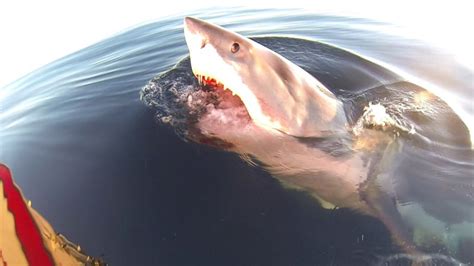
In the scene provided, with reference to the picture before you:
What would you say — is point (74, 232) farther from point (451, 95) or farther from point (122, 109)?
point (451, 95)

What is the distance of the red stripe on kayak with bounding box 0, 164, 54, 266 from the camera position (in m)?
2.92

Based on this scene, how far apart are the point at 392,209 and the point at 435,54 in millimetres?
3783

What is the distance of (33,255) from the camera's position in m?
2.94

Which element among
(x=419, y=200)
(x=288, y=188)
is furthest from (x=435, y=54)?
(x=288, y=188)

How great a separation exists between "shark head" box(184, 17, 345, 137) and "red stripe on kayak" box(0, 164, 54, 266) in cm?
157

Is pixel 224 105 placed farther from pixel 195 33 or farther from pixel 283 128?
pixel 195 33

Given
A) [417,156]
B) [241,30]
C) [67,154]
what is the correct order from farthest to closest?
[241,30]
[417,156]
[67,154]

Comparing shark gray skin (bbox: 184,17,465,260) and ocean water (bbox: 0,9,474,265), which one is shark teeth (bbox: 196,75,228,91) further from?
ocean water (bbox: 0,9,474,265)

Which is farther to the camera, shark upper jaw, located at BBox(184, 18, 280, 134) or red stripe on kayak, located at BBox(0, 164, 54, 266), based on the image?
shark upper jaw, located at BBox(184, 18, 280, 134)

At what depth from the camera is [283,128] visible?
372 cm

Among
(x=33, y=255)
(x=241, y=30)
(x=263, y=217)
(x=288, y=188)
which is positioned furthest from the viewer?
(x=241, y=30)

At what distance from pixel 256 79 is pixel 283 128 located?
0.44 metres

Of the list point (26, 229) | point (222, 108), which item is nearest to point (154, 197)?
point (26, 229)

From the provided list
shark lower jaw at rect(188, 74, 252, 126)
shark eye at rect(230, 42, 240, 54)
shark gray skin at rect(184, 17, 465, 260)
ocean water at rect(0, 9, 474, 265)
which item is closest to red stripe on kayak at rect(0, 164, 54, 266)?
ocean water at rect(0, 9, 474, 265)
